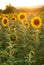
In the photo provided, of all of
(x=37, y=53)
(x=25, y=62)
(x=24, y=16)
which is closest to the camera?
(x=25, y=62)

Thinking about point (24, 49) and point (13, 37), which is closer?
point (24, 49)

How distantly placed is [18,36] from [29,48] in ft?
2.31

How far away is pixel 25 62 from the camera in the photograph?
434 centimetres

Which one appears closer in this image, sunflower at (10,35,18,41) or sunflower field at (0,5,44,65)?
sunflower field at (0,5,44,65)

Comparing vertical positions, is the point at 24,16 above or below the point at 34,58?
above

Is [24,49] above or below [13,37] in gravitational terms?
below

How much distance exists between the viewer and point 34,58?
14.6 ft

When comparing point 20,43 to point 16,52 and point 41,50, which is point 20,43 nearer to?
point 16,52

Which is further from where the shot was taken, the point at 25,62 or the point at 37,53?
the point at 37,53

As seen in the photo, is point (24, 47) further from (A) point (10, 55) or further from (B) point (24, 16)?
(B) point (24, 16)

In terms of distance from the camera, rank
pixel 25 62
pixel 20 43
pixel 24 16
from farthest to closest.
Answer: pixel 24 16 → pixel 20 43 → pixel 25 62

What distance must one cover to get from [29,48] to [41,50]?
8.5 inches

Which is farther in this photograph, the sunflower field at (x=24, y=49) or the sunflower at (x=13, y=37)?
the sunflower at (x=13, y=37)

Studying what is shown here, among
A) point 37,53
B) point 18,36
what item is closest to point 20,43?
point 18,36
